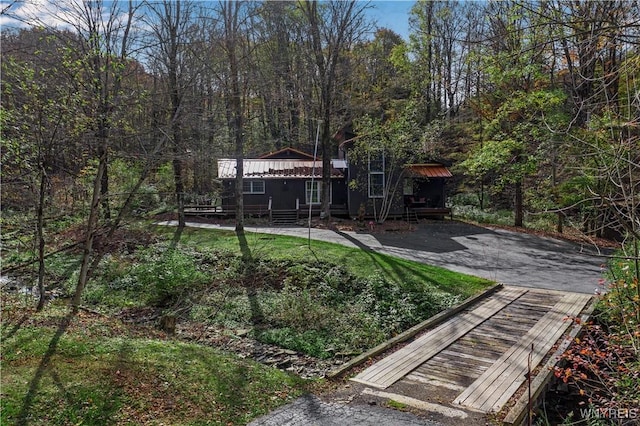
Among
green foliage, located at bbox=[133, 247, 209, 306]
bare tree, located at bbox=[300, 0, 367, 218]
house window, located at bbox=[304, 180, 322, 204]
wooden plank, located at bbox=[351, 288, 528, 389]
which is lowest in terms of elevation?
wooden plank, located at bbox=[351, 288, 528, 389]

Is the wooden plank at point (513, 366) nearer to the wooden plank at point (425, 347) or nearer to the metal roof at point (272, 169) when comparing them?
the wooden plank at point (425, 347)

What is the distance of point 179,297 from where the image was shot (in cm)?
1041

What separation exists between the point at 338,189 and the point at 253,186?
4897 mm

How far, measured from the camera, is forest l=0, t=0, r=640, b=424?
4055mm

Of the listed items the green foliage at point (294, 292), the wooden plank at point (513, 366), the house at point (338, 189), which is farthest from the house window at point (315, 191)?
the wooden plank at point (513, 366)

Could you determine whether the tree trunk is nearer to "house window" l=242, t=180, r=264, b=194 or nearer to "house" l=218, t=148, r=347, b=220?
"house" l=218, t=148, r=347, b=220

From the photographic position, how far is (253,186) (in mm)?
24469

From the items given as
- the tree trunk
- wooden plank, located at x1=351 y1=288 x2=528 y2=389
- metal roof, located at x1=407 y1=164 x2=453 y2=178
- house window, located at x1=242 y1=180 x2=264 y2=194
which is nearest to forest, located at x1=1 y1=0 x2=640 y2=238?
the tree trunk

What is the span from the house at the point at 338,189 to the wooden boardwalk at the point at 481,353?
13.6m

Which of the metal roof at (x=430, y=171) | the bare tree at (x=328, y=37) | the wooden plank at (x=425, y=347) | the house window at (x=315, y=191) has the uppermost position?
the bare tree at (x=328, y=37)

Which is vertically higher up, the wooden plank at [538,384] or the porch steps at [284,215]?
the porch steps at [284,215]

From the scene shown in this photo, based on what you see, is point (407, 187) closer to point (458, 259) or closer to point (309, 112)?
point (309, 112)

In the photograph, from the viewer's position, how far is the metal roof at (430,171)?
77.3 feet

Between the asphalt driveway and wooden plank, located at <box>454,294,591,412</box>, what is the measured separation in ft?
6.99
